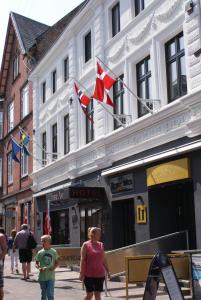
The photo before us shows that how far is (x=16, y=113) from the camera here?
1231 inches

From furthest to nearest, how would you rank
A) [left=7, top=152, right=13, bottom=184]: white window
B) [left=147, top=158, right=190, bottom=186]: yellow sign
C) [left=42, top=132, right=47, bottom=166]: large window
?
[left=7, top=152, right=13, bottom=184]: white window → [left=42, top=132, right=47, bottom=166]: large window → [left=147, top=158, right=190, bottom=186]: yellow sign

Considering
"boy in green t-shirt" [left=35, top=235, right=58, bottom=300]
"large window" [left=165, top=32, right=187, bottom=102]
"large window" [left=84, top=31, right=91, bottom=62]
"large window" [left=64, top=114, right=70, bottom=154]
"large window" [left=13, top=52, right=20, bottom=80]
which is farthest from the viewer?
"large window" [left=13, top=52, right=20, bottom=80]

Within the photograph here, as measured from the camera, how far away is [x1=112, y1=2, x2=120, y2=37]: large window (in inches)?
703

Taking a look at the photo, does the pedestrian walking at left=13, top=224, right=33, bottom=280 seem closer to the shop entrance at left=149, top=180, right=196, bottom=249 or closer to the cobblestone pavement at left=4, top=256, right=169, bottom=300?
the cobblestone pavement at left=4, top=256, right=169, bottom=300

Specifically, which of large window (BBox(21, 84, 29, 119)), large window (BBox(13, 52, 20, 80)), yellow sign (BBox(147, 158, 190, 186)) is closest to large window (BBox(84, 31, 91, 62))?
yellow sign (BBox(147, 158, 190, 186))

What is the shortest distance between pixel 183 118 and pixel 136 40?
4248 millimetres

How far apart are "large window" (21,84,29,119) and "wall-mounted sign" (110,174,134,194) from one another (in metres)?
13.2

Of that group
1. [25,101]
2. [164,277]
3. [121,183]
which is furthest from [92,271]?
[25,101]

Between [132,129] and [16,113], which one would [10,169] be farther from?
[132,129]

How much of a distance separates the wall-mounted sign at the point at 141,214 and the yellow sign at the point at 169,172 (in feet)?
2.90

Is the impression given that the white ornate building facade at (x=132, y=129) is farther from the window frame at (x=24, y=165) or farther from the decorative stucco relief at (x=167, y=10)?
the window frame at (x=24, y=165)

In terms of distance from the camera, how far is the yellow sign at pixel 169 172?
41.7 feet

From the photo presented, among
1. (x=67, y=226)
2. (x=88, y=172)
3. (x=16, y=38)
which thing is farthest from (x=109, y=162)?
(x=16, y=38)

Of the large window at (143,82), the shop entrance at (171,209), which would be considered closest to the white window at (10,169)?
the large window at (143,82)
